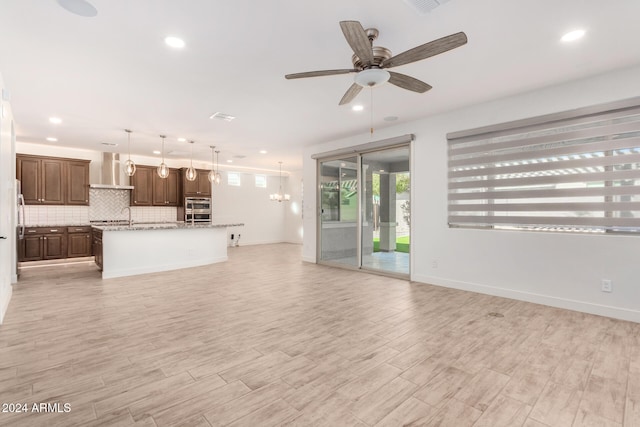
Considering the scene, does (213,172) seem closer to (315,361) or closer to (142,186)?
(142,186)

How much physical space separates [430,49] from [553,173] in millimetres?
2914

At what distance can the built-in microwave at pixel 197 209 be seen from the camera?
358 inches

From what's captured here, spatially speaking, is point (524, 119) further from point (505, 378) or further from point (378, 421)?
point (378, 421)

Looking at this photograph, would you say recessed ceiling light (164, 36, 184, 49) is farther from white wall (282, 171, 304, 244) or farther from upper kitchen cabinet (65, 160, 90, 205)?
white wall (282, 171, 304, 244)

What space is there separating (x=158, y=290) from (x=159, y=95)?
2911mm

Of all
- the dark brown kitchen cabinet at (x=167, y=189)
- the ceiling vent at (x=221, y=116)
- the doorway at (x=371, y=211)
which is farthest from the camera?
the dark brown kitchen cabinet at (x=167, y=189)

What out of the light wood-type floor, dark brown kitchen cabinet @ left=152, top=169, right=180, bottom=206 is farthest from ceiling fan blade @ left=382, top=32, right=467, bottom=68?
dark brown kitchen cabinet @ left=152, top=169, right=180, bottom=206

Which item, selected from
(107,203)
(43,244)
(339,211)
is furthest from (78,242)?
(339,211)

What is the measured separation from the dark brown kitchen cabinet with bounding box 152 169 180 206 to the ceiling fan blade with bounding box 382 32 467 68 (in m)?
8.07

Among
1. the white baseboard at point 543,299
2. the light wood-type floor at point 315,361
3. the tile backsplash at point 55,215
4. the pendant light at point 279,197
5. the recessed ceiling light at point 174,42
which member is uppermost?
the recessed ceiling light at point 174,42

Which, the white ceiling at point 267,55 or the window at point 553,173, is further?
the window at point 553,173

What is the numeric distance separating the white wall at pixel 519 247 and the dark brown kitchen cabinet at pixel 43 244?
7498mm

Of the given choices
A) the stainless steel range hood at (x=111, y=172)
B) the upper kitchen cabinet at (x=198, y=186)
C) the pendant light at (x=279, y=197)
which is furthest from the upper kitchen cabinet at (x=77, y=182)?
the pendant light at (x=279, y=197)

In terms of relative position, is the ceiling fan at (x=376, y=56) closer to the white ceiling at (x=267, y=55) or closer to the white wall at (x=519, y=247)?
the white ceiling at (x=267, y=55)
